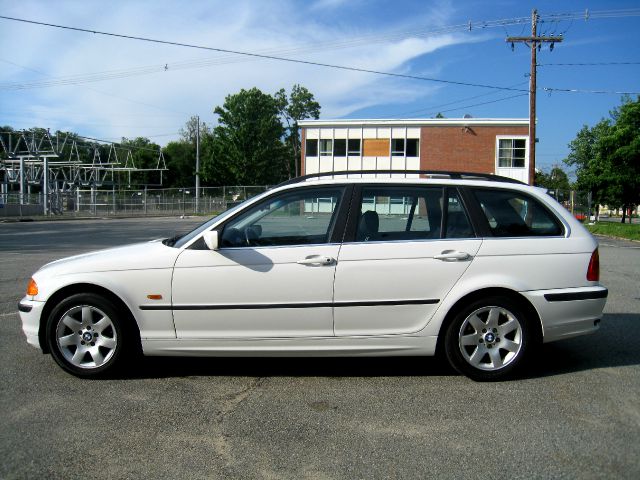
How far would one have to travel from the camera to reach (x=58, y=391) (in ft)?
14.2

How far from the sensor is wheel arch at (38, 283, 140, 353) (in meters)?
4.50

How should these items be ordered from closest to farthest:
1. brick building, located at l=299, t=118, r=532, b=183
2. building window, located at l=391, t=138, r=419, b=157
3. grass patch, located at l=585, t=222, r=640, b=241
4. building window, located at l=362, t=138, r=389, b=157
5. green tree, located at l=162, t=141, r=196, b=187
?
grass patch, located at l=585, t=222, r=640, b=241 < brick building, located at l=299, t=118, r=532, b=183 < building window, located at l=391, t=138, r=419, b=157 < building window, located at l=362, t=138, r=389, b=157 < green tree, located at l=162, t=141, r=196, b=187

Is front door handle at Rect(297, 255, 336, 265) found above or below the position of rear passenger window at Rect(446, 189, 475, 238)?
below

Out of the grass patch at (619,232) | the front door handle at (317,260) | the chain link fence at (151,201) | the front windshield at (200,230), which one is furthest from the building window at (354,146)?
the front door handle at (317,260)

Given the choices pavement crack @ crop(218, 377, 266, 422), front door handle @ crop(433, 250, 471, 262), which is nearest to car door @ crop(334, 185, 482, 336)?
front door handle @ crop(433, 250, 471, 262)

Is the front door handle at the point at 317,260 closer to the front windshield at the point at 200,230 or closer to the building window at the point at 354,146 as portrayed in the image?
the front windshield at the point at 200,230

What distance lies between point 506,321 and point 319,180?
195 cm

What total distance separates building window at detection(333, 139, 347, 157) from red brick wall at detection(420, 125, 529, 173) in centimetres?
661

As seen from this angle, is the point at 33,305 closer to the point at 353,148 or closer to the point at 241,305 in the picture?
the point at 241,305

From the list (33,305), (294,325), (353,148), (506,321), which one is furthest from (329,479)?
(353,148)

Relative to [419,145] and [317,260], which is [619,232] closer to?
[419,145]

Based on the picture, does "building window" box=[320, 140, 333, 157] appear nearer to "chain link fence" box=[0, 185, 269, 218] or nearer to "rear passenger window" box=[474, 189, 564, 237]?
"chain link fence" box=[0, 185, 269, 218]

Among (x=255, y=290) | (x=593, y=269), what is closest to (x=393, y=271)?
(x=255, y=290)

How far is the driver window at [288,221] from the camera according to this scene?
4.56 meters
